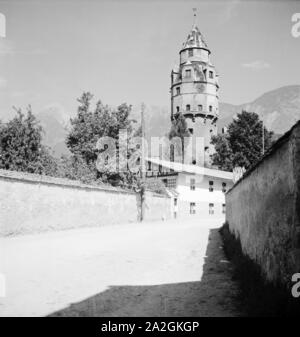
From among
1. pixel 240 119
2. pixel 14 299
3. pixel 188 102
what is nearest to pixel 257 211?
pixel 14 299

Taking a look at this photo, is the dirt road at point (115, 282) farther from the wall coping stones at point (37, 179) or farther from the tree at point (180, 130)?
the tree at point (180, 130)

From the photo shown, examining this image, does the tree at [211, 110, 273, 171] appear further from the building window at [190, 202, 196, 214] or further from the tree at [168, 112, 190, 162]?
the building window at [190, 202, 196, 214]

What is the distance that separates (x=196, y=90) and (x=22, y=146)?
130 ft

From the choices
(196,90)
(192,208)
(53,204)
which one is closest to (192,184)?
(192,208)

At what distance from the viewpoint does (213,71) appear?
65.4 meters

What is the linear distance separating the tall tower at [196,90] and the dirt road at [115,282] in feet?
176

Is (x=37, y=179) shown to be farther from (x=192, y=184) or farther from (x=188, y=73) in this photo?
(x=188, y=73)

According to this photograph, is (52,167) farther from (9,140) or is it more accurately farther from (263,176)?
(263,176)

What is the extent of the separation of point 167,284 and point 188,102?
5890 cm

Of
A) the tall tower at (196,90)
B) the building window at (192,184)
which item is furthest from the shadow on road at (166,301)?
the tall tower at (196,90)

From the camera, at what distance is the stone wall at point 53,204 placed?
1534cm

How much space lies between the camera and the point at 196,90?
2484 inches
